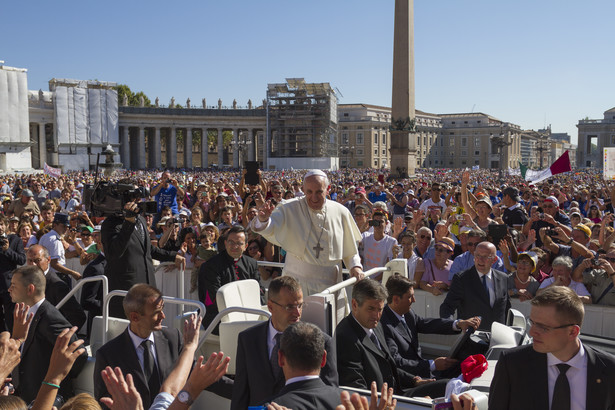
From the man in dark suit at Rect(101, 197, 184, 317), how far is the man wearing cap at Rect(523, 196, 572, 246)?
18.8 ft

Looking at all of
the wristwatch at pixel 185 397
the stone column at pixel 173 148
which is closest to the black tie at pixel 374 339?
the wristwatch at pixel 185 397

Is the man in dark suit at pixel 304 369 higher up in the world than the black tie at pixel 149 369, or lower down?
higher up

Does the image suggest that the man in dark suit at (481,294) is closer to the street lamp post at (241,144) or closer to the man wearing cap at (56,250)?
the man wearing cap at (56,250)

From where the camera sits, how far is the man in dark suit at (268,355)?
3.55 metres

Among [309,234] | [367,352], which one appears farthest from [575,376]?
[309,234]

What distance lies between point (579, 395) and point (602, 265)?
3751 mm

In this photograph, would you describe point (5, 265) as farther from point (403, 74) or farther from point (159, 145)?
point (159, 145)

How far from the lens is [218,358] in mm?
2893

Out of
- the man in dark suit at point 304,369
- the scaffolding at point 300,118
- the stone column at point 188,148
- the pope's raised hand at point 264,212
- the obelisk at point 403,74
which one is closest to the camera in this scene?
the man in dark suit at point 304,369

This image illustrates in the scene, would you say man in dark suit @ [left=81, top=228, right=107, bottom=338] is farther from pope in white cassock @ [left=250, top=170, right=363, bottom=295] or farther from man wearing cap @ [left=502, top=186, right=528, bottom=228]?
man wearing cap @ [left=502, top=186, right=528, bottom=228]

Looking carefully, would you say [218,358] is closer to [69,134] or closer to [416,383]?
[416,383]

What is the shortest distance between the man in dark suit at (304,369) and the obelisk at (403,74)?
2303 centimetres

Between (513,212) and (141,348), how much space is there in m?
7.98

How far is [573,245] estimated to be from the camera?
24.0ft
